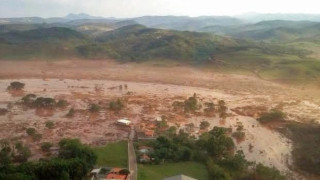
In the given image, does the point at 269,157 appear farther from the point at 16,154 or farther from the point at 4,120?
the point at 4,120

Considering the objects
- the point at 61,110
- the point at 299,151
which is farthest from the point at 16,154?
the point at 299,151

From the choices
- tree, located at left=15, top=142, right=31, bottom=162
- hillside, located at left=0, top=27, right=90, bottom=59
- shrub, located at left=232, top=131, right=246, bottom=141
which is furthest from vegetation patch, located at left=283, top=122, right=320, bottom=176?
hillside, located at left=0, top=27, right=90, bottom=59

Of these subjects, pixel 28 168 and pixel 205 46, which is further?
pixel 205 46

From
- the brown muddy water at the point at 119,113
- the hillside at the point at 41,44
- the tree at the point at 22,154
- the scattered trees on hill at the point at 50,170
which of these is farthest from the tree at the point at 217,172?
the hillside at the point at 41,44

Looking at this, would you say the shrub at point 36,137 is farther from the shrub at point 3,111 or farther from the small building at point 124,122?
the shrub at point 3,111

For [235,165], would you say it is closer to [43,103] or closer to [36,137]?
[36,137]
